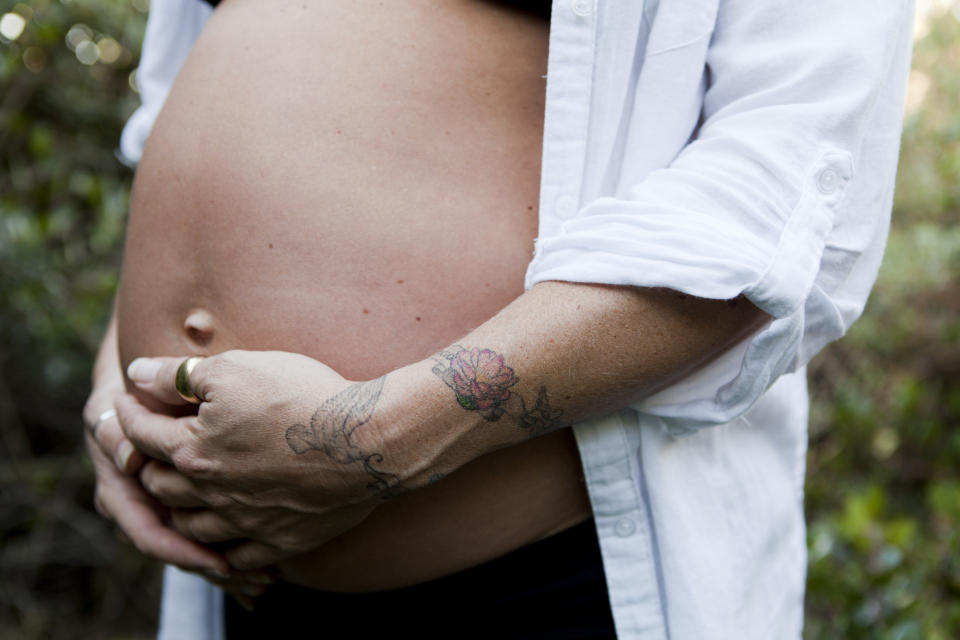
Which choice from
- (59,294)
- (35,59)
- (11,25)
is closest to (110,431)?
(59,294)

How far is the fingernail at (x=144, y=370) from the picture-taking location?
37.5 inches

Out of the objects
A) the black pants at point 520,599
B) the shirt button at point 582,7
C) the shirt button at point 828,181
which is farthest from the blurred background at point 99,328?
the shirt button at point 582,7

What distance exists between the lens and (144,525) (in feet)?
3.35

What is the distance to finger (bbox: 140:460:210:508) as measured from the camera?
91cm

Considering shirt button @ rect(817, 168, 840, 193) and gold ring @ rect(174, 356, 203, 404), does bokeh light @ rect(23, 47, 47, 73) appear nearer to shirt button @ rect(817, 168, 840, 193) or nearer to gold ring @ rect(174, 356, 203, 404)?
gold ring @ rect(174, 356, 203, 404)

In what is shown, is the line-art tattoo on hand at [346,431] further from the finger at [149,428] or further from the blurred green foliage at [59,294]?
the blurred green foliage at [59,294]

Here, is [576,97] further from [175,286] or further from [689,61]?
[175,286]

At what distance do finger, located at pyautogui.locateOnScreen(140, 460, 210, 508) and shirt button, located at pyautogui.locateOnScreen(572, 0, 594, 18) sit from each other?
0.73 meters

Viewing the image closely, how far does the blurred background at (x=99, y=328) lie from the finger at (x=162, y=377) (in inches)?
51.7

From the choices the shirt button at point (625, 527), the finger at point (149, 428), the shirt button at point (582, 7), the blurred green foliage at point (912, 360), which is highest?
the shirt button at point (582, 7)

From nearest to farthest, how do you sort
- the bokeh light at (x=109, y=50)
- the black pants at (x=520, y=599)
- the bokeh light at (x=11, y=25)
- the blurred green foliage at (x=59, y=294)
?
the black pants at (x=520, y=599) → the bokeh light at (x=11, y=25) → the blurred green foliage at (x=59, y=294) → the bokeh light at (x=109, y=50)

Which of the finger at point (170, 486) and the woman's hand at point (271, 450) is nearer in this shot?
the woman's hand at point (271, 450)

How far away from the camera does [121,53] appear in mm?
2479

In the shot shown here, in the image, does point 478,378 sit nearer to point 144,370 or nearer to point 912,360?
point 144,370
